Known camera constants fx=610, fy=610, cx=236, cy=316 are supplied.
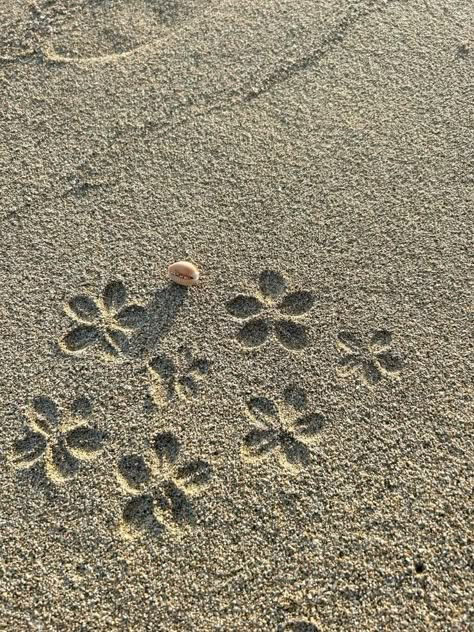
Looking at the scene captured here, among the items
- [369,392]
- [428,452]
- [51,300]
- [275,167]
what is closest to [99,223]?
[51,300]

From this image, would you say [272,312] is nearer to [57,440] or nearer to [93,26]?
[57,440]

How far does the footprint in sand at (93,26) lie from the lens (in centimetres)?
232

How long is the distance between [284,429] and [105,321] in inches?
24.3

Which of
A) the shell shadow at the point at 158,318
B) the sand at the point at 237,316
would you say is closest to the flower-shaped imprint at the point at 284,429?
the sand at the point at 237,316

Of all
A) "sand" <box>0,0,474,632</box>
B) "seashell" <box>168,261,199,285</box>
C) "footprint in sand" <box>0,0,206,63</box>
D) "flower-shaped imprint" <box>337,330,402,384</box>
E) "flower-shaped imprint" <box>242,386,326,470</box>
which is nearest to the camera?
"sand" <box>0,0,474,632</box>

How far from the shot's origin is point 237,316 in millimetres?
1805

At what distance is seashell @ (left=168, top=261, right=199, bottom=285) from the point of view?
1.83 meters

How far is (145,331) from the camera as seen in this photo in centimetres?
179

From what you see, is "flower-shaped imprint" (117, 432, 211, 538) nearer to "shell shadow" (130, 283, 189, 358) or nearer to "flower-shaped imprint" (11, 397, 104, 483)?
"flower-shaped imprint" (11, 397, 104, 483)

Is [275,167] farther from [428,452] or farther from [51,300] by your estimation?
[428,452]

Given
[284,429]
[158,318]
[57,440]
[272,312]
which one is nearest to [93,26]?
[158,318]

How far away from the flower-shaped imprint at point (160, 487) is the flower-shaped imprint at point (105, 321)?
0.32m

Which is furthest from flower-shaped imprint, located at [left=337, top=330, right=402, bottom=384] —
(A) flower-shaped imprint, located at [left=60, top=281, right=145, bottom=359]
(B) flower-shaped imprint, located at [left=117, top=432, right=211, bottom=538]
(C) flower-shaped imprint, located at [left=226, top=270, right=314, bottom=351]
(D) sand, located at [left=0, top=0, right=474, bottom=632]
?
(A) flower-shaped imprint, located at [left=60, top=281, right=145, bottom=359]

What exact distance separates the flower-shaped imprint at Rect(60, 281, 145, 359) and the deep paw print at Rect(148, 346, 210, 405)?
12 centimetres
